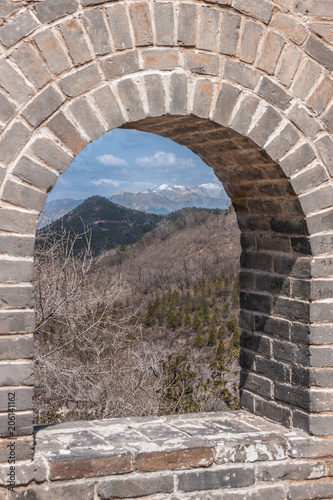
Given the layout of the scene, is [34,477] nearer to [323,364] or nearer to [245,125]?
[323,364]

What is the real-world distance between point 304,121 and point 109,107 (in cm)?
119

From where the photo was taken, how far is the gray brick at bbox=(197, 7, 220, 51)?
3.12 m

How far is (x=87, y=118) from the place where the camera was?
294 cm

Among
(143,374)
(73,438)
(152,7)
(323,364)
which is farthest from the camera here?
(143,374)

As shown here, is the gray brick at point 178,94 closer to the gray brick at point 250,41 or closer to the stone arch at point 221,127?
the stone arch at point 221,127

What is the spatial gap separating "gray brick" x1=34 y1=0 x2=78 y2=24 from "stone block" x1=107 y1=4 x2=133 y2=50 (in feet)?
0.62

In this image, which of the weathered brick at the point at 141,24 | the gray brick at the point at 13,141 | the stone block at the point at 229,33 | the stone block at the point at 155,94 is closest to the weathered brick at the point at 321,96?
the stone block at the point at 229,33

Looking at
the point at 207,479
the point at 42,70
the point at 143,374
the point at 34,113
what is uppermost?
the point at 42,70

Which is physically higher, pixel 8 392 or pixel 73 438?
pixel 8 392

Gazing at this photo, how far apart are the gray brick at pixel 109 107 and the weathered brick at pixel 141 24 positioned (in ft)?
1.00

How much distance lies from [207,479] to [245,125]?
1959mm

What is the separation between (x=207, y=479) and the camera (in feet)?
10.3

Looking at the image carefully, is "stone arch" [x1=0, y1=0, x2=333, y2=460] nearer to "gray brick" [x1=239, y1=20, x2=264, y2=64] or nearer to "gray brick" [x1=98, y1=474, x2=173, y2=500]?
"gray brick" [x1=239, y1=20, x2=264, y2=64]

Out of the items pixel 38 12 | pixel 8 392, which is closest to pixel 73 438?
pixel 8 392
